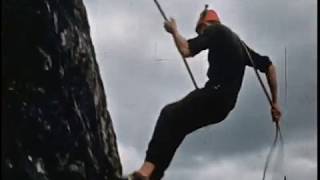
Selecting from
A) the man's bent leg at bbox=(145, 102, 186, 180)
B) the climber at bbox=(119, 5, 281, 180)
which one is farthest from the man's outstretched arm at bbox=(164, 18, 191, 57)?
the man's bent leg at bbox=(145, 102, 186, 180)

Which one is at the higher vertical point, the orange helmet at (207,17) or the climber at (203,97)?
the orange helmet at (207,17)

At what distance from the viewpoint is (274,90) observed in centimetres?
494

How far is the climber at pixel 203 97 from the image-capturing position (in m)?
4.72

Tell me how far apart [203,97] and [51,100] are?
73 cm

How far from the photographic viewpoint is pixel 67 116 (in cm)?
488

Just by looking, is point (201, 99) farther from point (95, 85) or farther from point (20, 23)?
point (20, 23)

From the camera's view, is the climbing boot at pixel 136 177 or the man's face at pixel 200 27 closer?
the climbing boot at pixel 136 177

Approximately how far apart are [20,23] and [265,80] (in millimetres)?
1224

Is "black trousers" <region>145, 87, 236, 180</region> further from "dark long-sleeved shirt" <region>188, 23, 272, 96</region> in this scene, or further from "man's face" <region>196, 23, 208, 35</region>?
"man's face" <region>196, 23, 208, 35</region>

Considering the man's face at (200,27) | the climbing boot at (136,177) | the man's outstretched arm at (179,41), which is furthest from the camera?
the man's face at (200,27)

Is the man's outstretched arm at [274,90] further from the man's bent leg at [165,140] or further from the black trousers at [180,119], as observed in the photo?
the man's bent leg at [165,140]

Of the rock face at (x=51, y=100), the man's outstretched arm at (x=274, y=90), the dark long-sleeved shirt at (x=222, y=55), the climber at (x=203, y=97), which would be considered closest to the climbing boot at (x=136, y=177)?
the climber at (x=203, y=97)

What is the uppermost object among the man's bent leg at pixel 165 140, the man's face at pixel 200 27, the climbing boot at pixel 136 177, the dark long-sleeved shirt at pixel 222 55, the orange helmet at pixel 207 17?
the orange helmet at pixel 207 17

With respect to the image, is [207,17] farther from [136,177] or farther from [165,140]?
[136,177]
